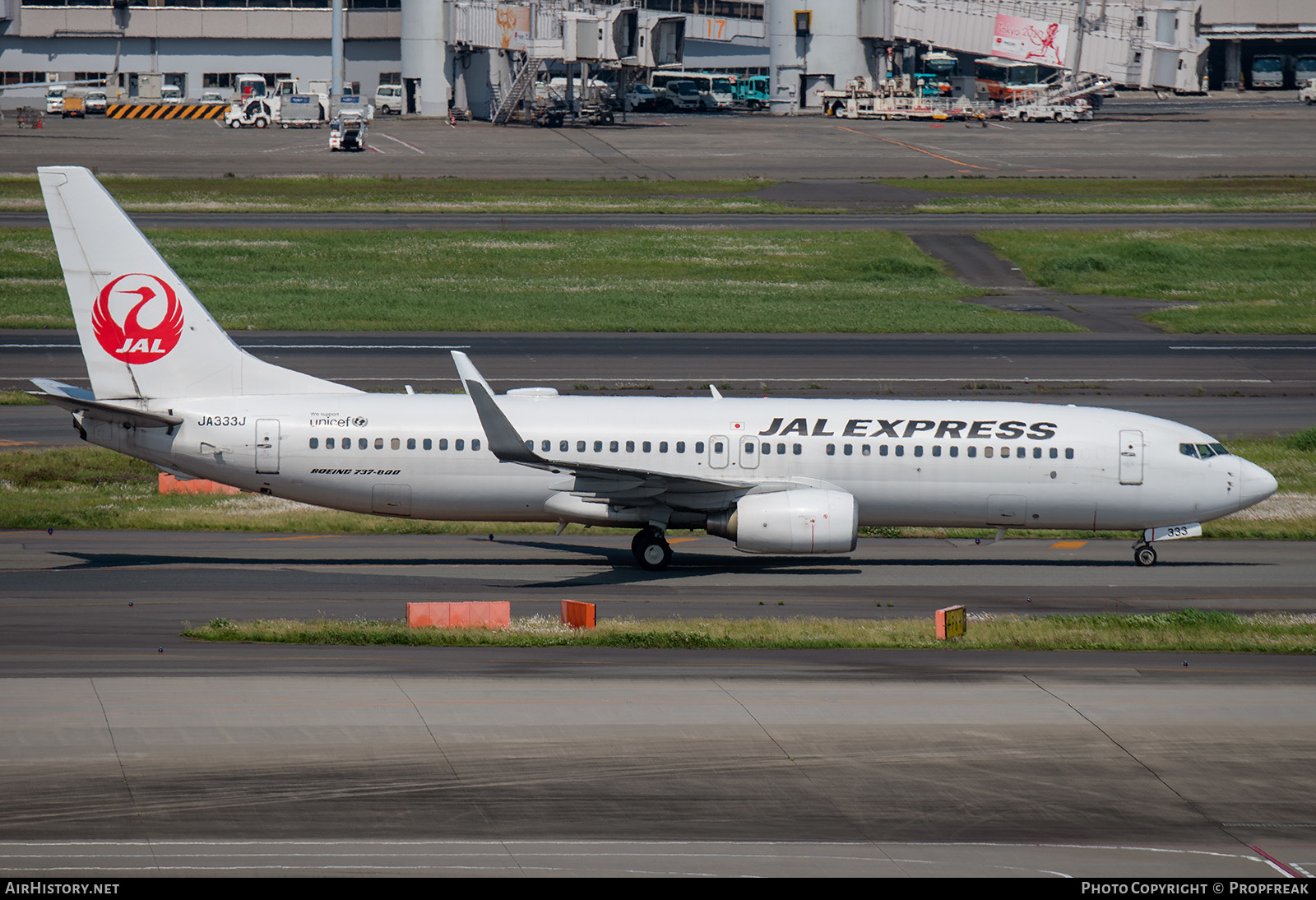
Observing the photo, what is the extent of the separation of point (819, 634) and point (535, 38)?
107 m

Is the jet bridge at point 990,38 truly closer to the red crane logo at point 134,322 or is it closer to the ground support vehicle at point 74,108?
the ground support vehicle at point 74,108

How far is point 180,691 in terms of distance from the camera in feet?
73.5

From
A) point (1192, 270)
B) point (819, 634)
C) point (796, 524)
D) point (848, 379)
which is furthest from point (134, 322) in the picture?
point (1192, 270)

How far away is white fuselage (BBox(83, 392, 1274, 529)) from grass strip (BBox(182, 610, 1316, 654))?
19.2 ft

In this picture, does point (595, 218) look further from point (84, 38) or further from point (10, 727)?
point (84, 38)

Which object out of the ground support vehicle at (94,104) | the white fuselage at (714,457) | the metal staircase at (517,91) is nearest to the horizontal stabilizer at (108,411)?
the white fuselage at (714,457)

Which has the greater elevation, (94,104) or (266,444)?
(94,104)

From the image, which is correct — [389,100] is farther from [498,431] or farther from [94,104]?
[498,431]

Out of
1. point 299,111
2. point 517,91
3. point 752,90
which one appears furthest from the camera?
point 752,90

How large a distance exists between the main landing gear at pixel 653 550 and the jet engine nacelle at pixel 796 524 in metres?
1.97

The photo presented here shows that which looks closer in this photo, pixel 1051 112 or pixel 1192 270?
pixel 1192 270

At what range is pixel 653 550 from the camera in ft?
109
